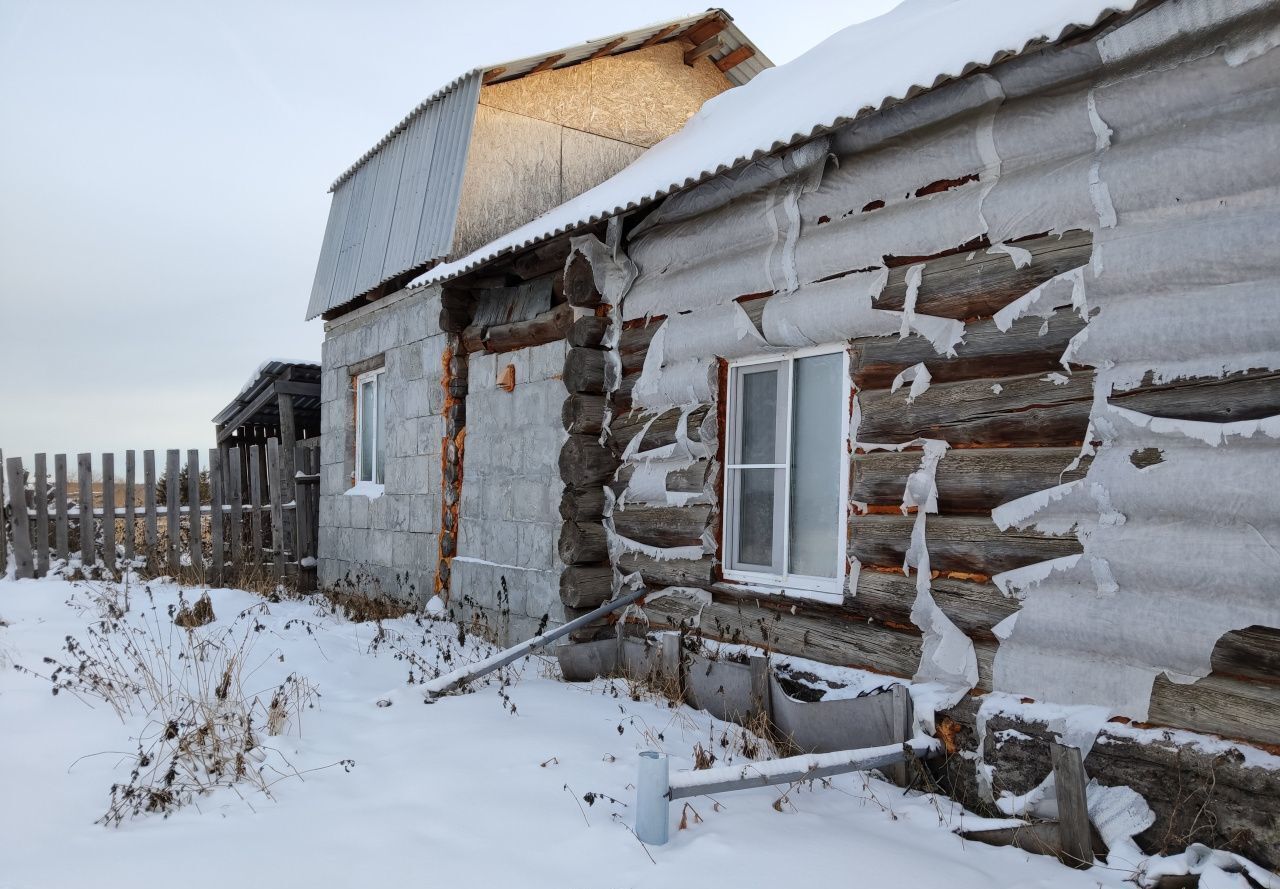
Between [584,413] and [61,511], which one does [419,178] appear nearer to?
Answer: [584,413]

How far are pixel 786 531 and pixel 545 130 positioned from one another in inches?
247

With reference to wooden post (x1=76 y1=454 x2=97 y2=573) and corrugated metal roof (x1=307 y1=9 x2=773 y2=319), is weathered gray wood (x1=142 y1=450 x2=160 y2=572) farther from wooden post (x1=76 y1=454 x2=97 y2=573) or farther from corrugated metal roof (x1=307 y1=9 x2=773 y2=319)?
corrugated metal roof (x1=307 y1=9 x2=773 y2=319)

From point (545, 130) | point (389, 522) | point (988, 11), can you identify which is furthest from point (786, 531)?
point (545, 130)

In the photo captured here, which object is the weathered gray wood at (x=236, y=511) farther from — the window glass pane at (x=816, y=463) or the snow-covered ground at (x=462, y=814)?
the window glass pane at (x=816, y=463)

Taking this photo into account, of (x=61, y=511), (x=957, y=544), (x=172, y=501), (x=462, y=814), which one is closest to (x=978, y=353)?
(x=957, y=544)

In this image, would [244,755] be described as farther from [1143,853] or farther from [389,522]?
[389,522]

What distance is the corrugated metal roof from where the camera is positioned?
9.07m

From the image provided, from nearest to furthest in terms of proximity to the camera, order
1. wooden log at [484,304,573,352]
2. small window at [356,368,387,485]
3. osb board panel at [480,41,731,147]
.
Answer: wooden log at [484,304,573,352] → osb board panel at [480,41,731,147] → small window at [356,368,387,485]

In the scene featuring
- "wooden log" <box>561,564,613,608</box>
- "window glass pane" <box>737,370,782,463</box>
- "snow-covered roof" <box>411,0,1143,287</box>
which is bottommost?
"wooden log" <box>561,564,613,608</box>

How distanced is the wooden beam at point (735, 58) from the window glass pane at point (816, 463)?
6.88 metres

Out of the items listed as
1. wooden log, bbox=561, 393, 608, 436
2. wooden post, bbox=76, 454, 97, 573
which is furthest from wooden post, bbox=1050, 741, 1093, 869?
wooden post, bbox=76, 454, 97, 573

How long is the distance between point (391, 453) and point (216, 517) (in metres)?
3.18

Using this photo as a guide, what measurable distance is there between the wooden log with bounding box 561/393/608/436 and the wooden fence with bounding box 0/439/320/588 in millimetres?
6263

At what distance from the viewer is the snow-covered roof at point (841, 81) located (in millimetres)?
3637
